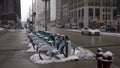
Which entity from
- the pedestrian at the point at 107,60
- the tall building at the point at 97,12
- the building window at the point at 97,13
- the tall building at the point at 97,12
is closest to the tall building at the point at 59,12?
the tall building at the point at 97,12

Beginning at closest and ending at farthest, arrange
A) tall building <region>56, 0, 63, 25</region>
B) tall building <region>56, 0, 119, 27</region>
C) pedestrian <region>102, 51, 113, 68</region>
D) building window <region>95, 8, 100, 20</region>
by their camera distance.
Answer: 1. pedestrian <region>102, 51, 113, 68</region>
2. tall building <region>56, 0, 119, 27</region>
3. building window <region>95, 8, 100, 20</region>
4. tall building <region>56, 0, 63, 25</region>

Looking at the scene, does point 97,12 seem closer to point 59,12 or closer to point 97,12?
point 97,12

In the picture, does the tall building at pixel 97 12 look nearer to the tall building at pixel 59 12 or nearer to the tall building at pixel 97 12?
the tall building at pixel 97 12

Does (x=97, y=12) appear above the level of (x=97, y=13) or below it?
above

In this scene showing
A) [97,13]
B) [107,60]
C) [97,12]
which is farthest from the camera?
[97,13]

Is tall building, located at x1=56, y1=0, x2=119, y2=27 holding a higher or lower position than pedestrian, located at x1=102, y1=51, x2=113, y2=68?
higher

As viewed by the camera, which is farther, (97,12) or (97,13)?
(97,13)

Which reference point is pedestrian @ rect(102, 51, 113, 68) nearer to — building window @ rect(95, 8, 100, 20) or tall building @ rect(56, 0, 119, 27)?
tall building @ rect(56, 0, 119, 27)

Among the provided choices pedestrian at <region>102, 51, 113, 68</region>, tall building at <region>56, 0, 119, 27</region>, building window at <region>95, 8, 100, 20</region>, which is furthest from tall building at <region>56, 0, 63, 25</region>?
pedestrian at <region>102, 51, 113, 68</region>

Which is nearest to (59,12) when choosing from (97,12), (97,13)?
(97,13)

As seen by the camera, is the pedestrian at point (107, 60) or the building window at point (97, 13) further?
the building window at point (97, 13)

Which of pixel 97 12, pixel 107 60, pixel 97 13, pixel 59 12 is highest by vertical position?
pixel 59 12

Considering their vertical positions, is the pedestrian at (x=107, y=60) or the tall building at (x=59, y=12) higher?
the tall building at (x=59, y=12)

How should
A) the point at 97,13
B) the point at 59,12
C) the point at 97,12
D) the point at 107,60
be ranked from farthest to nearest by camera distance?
1. the point at 59,12
2. the point at 97,13
3. the point at 97,12
4. the point at 107,60
